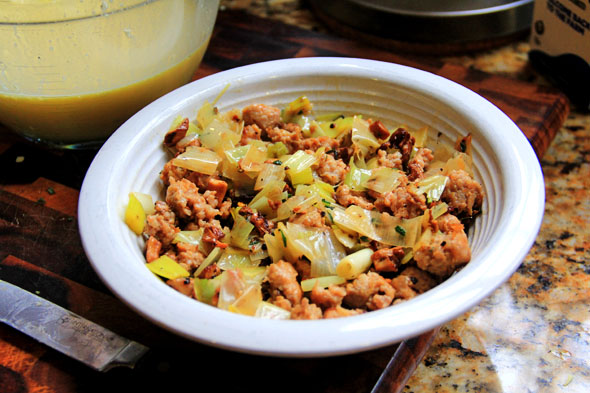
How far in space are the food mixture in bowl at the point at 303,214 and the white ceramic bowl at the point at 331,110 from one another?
5cm

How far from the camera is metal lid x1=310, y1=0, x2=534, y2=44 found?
97.0 inches

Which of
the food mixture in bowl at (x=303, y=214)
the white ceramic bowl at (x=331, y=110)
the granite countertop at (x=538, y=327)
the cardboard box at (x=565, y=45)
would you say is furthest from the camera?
the cardboard box at (x=565, y=45)

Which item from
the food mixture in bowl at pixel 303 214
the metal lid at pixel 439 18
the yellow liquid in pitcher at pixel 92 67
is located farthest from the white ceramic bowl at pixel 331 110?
the metal lid at pixel 439 18

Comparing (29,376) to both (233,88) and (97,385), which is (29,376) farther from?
(233,88)

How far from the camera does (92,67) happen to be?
1804 mm

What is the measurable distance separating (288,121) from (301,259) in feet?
1.90

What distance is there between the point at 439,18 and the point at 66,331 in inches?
74.3

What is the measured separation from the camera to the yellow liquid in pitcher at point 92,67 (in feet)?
5.69

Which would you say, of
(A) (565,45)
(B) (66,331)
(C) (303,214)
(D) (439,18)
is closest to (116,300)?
(B) (66,331)

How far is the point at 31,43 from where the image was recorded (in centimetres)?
172

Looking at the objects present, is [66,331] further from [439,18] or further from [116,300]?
[439,18]

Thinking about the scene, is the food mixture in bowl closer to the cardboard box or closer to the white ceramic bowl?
the white ceramic bowl

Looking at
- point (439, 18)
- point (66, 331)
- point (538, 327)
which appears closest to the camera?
point (66, 331)

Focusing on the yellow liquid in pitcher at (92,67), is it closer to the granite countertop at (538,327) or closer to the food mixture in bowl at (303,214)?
the food mixture in bowl at (303,214)
